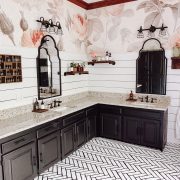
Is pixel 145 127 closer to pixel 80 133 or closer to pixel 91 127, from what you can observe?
pixel 91 127

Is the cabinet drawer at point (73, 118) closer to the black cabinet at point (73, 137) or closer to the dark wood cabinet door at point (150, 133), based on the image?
the black cabinet at point (73, 137)

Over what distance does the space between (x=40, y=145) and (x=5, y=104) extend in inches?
30.9

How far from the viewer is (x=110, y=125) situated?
12.8 feet

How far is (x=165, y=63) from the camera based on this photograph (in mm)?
3709

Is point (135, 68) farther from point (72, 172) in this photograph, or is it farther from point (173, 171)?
point (72, 172)

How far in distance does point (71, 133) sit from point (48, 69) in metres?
1.21

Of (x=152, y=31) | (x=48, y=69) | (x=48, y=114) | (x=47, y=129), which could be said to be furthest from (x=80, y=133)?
(x=152, y=31)

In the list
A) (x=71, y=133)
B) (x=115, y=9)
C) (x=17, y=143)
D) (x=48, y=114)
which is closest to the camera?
(x=17, y=143)

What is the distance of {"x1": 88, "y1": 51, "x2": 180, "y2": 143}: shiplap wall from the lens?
368 cm

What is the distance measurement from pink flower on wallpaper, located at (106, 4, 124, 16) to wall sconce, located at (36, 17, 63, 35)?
122 cm

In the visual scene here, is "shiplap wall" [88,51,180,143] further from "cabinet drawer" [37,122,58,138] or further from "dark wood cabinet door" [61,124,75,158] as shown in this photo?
"cabinet drawer" [37,122,58,138]

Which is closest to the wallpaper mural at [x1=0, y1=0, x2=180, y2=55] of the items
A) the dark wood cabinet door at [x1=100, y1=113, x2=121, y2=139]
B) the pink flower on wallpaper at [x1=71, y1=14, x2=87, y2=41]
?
the pink flower on wallpaper at [x1=71, y1=14, x2=87, y2=41]

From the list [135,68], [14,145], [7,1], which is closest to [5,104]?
[14,145]

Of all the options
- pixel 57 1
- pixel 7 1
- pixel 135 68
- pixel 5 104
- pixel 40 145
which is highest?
pixel 57 1
